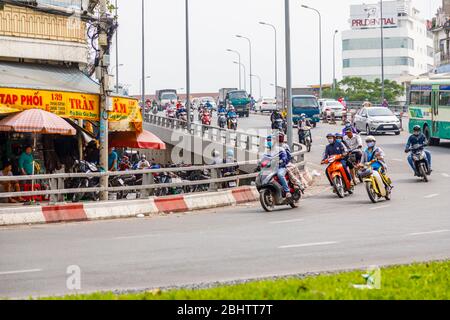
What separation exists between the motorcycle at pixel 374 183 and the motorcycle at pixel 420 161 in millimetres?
4691

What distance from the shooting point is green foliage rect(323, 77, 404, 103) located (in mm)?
112750

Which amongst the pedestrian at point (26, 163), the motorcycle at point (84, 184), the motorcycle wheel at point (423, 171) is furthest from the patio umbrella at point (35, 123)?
the motorcycle wheel at point (423, 171)

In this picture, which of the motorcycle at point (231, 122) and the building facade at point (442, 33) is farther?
the building facade at point (442, 33)

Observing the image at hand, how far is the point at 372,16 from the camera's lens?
159750mm

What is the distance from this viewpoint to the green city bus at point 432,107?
41156 mm

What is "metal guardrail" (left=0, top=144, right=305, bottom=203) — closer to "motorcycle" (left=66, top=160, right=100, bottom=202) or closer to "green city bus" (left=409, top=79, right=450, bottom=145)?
"motorcycle" (left=66, top=160, right=100, bottom=202)

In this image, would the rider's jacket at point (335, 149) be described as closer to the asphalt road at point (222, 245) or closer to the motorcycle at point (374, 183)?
the motorcycle at point (374, 183)

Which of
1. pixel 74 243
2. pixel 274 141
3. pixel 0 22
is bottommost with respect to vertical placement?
pixel 74 243

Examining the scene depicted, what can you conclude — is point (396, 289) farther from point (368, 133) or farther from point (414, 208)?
point (368, 133)

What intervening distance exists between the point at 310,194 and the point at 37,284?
16566 millimetres

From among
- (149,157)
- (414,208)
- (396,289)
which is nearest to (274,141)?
(414,208)

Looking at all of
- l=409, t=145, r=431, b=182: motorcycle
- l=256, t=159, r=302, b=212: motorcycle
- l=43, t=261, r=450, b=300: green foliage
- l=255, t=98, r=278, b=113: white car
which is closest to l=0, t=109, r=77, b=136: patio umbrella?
l=256, t=159, r=302, b=212: motorcycle

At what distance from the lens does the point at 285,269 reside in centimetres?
1327

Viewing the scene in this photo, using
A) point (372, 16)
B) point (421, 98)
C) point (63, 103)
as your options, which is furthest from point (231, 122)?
point (372, 16)
